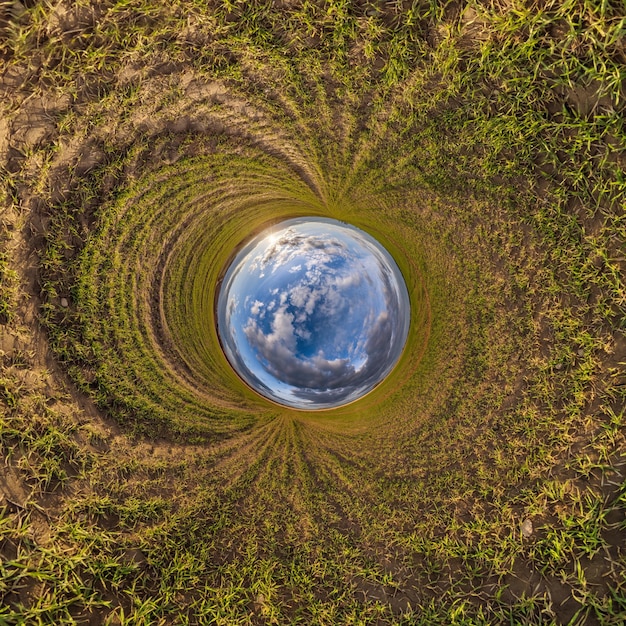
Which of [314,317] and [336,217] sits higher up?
[336,217]

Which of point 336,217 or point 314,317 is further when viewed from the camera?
point 336,217

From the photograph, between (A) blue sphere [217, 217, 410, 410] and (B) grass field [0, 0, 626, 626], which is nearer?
(A) blue sphere [217, 217, 410, 410]

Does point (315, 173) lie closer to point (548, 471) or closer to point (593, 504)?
point (548, 471)

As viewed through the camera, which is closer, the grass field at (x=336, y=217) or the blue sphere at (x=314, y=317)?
the blue sphere at (x=314, y=317)
